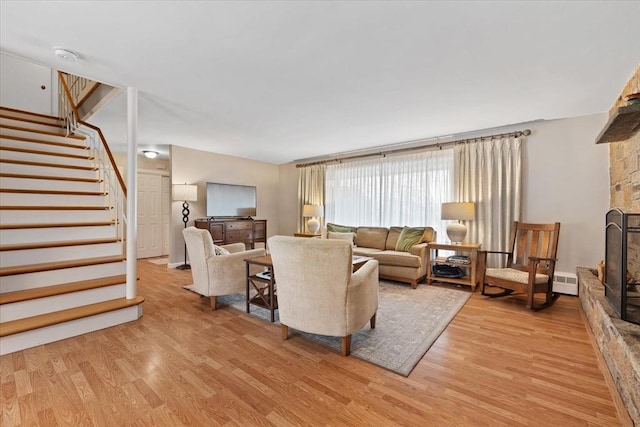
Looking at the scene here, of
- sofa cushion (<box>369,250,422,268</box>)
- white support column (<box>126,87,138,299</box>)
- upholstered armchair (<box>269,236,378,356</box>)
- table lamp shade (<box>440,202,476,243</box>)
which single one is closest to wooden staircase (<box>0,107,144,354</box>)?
white support column (<box>126,87,138,299</box>)

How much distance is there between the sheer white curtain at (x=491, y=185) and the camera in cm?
390

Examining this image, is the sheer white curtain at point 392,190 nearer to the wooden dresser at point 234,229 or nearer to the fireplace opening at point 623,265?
the wooden dresser at point 234,229

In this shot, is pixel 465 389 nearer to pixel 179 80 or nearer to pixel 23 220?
pixel 179 80

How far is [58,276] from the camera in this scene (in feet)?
8.63

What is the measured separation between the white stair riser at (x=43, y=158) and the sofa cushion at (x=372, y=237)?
178 inches

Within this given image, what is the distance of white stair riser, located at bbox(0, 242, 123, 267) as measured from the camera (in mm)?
2551

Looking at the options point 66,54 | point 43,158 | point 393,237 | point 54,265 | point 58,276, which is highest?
point 66,54

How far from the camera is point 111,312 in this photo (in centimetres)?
259

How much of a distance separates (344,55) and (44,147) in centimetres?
443

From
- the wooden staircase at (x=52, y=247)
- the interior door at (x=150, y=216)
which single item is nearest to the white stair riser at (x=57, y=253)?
the wooden staircase at (x=52, y=247)

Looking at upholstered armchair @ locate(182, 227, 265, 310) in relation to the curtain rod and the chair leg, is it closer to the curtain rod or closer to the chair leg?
the chair leg

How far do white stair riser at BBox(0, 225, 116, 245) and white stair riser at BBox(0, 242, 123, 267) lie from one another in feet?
0.66

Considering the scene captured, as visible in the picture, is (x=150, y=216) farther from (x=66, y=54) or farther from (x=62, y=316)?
(x=66, y=54)

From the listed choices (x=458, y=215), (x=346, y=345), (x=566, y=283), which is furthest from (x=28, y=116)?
(x=566, y=283)
